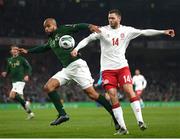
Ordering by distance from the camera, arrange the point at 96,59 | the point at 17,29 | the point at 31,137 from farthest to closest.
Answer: the point at 96,59 → the point at 17,29 → the point at 31,137

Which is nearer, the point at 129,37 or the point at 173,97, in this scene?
the point at 129,37

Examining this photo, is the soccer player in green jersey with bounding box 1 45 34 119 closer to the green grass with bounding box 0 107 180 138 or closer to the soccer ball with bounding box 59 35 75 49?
the green grass with bounding box 0 107 180 138

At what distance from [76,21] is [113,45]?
34.6 meters

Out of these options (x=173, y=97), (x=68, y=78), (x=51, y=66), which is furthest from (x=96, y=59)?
(x=68, y=78)

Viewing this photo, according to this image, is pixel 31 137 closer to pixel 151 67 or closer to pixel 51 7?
pixel 51 7

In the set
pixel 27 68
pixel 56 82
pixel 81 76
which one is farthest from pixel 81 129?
pixel 27 68

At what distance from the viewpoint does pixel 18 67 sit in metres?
22.1

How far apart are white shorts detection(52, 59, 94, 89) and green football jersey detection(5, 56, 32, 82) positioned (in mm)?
8519

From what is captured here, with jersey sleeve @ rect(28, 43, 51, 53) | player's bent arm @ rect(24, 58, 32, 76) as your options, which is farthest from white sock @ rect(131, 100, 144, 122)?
player's bent arm @ rect(24, 58, 32, 76)

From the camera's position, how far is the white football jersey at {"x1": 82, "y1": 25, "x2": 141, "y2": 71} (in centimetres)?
1250

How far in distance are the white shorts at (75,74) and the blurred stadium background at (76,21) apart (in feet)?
98.3

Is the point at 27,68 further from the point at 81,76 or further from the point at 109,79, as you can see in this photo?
the point at 109,79

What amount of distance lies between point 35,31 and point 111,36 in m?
34.9

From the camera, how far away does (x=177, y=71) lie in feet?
171
